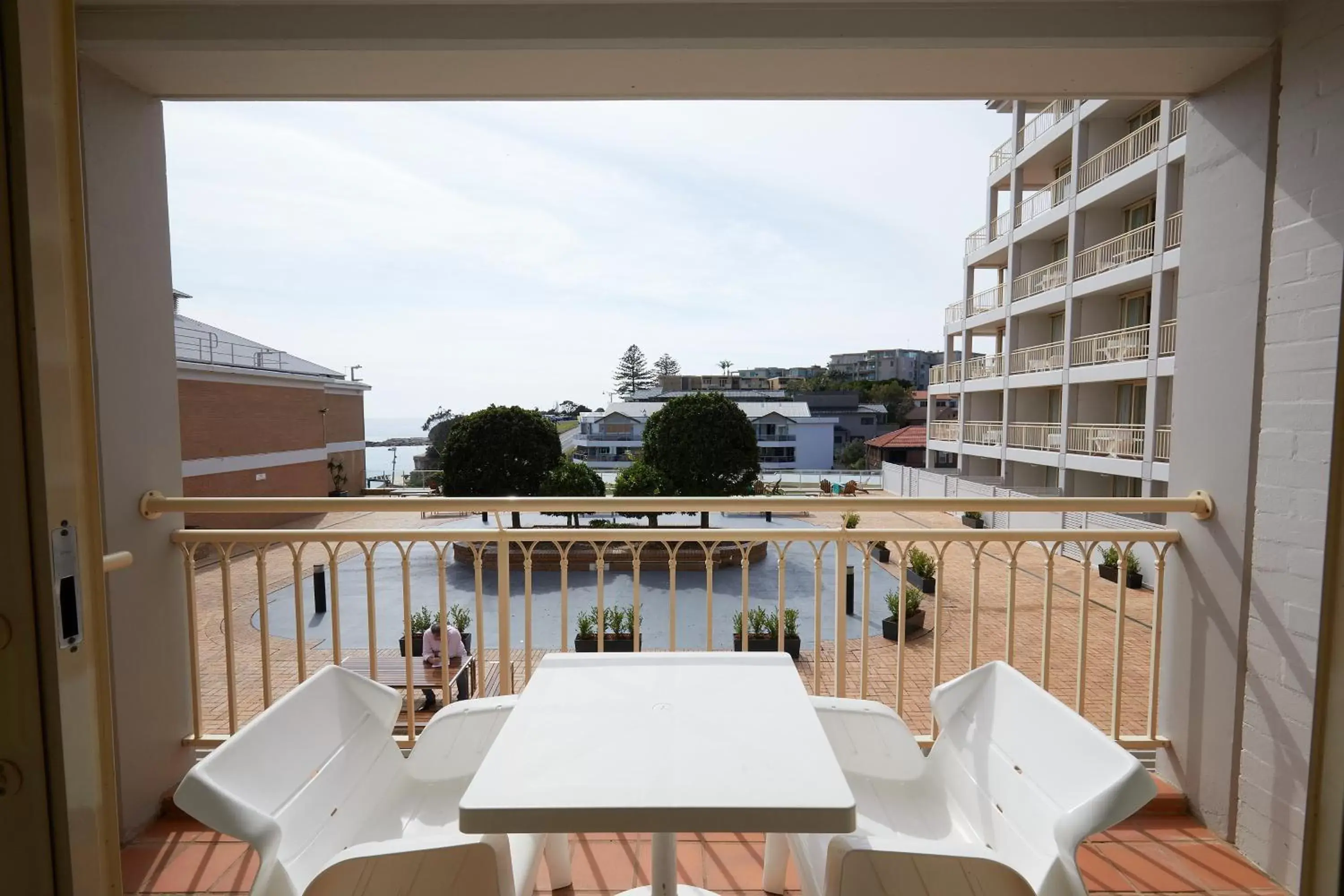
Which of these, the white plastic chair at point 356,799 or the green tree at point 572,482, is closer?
the white plastic chair at point 356,799

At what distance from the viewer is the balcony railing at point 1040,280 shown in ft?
55.3

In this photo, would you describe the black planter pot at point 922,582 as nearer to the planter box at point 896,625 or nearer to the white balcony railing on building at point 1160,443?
the planter box at point 896,625

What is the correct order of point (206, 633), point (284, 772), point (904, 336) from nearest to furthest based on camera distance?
point (284, 772)
point (206, 633)
point (904, 336)

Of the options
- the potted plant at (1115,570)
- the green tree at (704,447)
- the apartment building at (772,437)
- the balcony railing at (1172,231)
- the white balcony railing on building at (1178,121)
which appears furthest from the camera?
the apartment building at (772,437)

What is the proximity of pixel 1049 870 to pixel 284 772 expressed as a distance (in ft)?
4.87

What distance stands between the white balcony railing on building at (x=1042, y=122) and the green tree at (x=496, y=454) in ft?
50.6

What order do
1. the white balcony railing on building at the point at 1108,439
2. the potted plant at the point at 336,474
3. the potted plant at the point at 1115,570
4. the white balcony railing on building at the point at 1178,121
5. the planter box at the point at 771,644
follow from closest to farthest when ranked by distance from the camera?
the planter box at the point at 771,644 < the potted plant at the point at 1115,570 < the white balcony railing on building at the point at 1178,121 < the white balcony railing on building at the point at 1108,439 < the potted plant at the point at 336,474

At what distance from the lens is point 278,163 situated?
6.54 m

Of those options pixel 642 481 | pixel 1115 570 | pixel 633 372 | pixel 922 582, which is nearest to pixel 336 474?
pixel 642 481

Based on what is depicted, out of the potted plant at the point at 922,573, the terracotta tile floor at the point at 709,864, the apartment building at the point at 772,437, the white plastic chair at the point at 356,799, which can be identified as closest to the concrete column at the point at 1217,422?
the terracotta tile floor at the point at 709,864

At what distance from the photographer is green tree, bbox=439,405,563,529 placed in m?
14.9

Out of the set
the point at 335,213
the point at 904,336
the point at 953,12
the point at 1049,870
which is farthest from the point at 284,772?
the point at 904,336

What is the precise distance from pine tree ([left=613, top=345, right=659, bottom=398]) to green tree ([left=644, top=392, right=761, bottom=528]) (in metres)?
46.6

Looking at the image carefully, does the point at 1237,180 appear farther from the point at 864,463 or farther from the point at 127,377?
the point at 864,463
